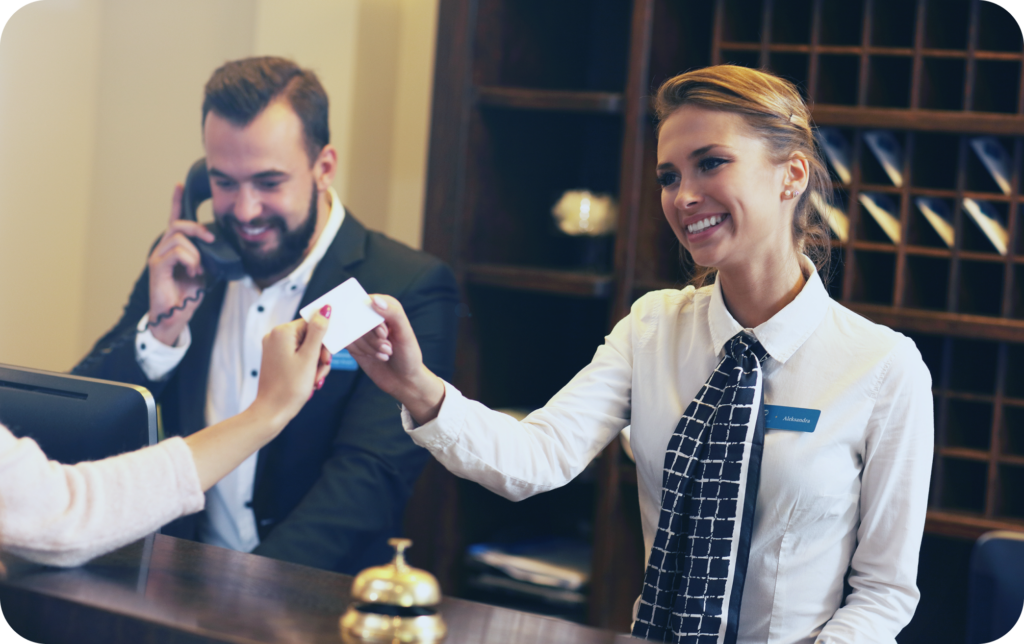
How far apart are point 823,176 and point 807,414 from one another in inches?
19.0

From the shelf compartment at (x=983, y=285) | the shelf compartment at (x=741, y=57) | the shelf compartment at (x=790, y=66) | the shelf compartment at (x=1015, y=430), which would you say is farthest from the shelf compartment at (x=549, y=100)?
the shelf compartment at (x=1015, y=430)

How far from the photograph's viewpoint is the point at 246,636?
0.90m

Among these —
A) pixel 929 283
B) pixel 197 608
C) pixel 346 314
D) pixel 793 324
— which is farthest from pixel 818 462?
pixel 929 283

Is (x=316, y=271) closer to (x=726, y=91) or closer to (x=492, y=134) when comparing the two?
(x=492, y=134)

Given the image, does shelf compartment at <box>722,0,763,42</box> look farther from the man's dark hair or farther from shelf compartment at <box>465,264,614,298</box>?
the man's dark hair

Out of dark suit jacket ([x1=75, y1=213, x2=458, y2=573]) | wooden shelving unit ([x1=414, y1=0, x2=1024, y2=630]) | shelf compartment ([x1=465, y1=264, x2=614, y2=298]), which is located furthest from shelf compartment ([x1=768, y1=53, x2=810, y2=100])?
dark suit jacket ([x1=75, y1=213, x2=458, y2=573])

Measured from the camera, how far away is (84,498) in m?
1.07

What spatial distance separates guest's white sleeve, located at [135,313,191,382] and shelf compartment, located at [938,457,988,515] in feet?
6.42

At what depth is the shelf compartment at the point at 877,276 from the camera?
2307 mm

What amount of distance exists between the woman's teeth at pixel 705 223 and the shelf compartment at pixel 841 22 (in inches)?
40.8

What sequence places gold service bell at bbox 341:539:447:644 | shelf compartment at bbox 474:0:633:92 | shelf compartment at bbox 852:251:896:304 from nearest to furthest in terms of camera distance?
gold service bell at bbox 341:539:447:644 → shelf compartment at bbox 852:251:896:304 → shelf compartment at bbox 474:0:633:92

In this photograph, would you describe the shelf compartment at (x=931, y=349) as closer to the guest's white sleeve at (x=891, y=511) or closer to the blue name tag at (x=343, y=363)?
the guest's white sleeve at (x=891, y=511)

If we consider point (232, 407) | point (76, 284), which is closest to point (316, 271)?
point (232, 407)

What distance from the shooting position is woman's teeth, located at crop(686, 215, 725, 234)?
1.51 meters
